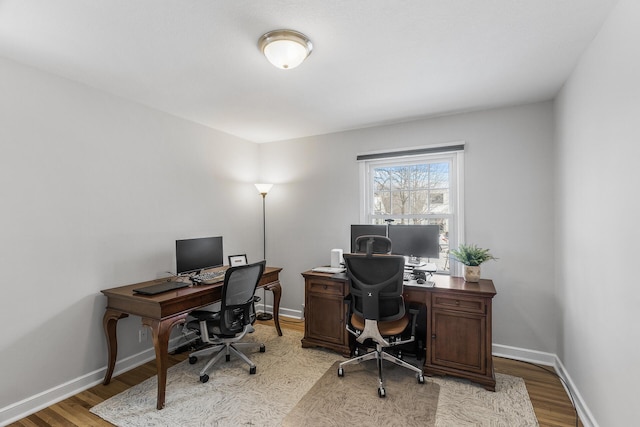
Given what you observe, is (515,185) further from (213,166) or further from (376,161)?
(213,166)

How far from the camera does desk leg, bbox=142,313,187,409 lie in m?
2.27

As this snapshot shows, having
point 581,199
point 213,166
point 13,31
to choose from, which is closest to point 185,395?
point 213,166

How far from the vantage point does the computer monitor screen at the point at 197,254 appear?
2.98 metres

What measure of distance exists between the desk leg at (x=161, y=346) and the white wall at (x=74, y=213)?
711 millimetres

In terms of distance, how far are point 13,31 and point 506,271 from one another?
4.26m

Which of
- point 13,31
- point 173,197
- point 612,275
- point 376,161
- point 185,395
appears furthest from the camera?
point 376,161

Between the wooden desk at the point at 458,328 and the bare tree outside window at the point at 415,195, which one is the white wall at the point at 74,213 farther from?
the bare tree outside window at the point at 415,195

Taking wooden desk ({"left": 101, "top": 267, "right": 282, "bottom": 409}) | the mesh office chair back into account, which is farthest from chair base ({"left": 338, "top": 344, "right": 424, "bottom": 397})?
wooden desk ({"left": 101, "top": 267, "right": 282, "bottom": 409})

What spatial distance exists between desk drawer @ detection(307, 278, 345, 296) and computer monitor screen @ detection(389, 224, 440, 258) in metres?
0.67

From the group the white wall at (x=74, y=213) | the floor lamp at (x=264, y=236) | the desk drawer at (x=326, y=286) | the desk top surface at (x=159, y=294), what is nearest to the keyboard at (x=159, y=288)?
the desk top surface at (x=159, y=294)

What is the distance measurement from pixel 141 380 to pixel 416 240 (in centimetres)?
284

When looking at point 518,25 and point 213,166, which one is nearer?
point 518,25

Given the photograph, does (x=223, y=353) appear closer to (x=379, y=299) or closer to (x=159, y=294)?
(x=159, y=294)

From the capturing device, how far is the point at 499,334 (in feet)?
10.2
